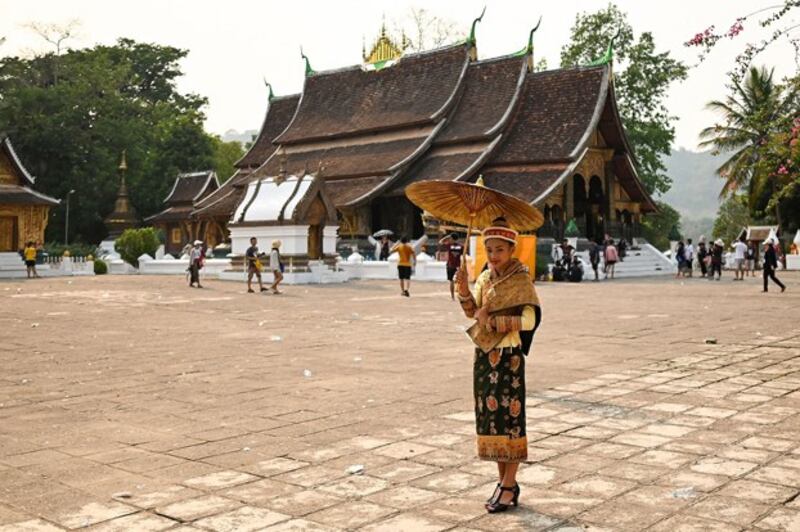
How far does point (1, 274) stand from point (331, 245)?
45.3 ft

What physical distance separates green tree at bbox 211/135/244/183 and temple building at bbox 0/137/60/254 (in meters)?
20.1

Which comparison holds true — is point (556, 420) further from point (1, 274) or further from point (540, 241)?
point (1, 274)

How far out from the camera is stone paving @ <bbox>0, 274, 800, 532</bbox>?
147 inches

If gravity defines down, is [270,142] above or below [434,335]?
above

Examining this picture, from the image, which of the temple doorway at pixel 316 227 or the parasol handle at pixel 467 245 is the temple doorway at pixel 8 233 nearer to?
the temple doorway at pixel 316 227

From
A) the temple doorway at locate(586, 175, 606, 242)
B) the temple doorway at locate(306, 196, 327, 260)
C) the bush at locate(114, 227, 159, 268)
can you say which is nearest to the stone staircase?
the temple doorway at locate(586, 175, 606, 242)

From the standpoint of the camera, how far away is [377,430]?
528 cm

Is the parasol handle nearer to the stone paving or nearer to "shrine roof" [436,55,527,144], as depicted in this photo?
the stone paving

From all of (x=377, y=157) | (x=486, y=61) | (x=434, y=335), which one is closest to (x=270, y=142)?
(x=377, y=157)

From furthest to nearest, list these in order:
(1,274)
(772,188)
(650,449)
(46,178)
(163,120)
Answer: (163,120) → (46,178) → (772,188) → (1,274) → (650,449)

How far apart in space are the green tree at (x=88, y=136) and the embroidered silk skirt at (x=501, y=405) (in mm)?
44073

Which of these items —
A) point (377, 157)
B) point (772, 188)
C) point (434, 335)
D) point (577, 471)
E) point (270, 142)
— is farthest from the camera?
point (270, 142)

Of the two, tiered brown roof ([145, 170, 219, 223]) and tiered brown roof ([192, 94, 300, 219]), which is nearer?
tiered brown roof ([192, 94, 300, 219])

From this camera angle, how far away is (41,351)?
9.03 m
